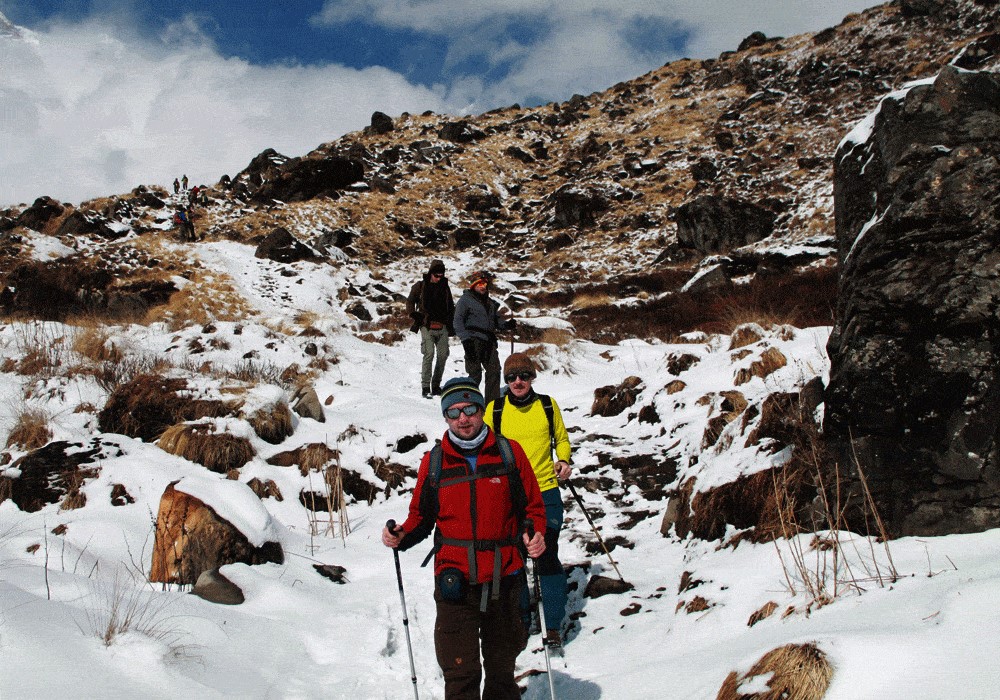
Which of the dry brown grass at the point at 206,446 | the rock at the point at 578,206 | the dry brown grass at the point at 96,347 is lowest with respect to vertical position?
the dry brown grass at the point at 206,446

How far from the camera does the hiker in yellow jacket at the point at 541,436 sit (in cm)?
397

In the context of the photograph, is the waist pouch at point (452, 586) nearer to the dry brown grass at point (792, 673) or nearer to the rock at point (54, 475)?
the dry brown grass at point (792, 673)

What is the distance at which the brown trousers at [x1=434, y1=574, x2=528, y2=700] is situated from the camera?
106 inches

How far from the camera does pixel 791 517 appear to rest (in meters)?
3.39

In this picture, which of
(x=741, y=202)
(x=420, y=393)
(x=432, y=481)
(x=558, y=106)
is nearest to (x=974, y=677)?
(x=432, y=481)

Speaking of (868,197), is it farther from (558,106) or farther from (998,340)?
(558,106)

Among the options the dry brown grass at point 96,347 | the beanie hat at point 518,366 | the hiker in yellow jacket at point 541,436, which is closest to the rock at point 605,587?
the hiker in yellow jacket at point 541,436

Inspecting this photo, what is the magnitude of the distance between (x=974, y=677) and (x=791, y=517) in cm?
176

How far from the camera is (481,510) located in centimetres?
281

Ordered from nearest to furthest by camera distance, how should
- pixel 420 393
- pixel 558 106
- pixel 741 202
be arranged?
1. pixel 420 393
2. pixel 741 202
3. pixel 558 106

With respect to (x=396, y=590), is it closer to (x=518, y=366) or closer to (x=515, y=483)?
(x=518, y=366)

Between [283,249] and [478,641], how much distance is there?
22.5 metres

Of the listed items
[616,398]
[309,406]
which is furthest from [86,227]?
[616,398]

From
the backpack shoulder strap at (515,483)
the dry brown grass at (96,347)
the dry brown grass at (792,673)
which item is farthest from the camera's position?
the dry brown grass at (96,347)
